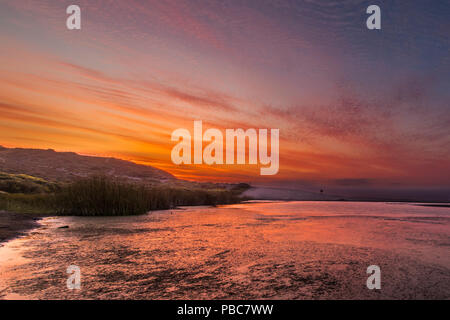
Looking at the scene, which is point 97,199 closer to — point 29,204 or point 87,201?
point 87,201

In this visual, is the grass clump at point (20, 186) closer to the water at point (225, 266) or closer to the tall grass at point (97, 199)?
the tall grass at point (97, 199)

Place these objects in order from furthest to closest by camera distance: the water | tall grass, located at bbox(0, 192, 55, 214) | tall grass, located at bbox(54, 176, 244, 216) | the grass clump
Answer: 1. the grass clump
2. tall grass, located at bbox(0, 192, 55, 214)
3. tall grass, located at bbox(54, 176, 244, 216)
4. the water

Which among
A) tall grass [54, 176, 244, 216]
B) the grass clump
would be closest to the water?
tall grass [54, 176, 244, 216]

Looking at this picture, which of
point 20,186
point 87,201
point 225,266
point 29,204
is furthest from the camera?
point 20,186

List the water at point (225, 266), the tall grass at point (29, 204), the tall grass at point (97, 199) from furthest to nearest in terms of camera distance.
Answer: the tall grass at point (29, 204)
the tall grass at point (97, 199)
the water at point (225, 266)

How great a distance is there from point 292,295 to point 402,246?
3602mm

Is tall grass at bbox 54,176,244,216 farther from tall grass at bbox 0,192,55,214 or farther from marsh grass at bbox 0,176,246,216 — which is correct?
tall grass at bbox 0,192,55,214

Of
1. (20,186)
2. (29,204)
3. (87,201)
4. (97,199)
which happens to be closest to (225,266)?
(97,199)

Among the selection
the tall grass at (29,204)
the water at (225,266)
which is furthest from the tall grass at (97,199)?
the water at (225,266)

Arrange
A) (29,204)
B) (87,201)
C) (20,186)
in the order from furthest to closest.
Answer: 1. (20,186)
2. (29,204)
3. (87,201)

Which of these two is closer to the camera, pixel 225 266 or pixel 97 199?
pixel 225 266

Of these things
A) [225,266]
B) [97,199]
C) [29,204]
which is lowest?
[29,204]

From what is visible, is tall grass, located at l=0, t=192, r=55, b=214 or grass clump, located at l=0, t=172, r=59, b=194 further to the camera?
grass clump, located at l=0, t=172, r=59, b=194
